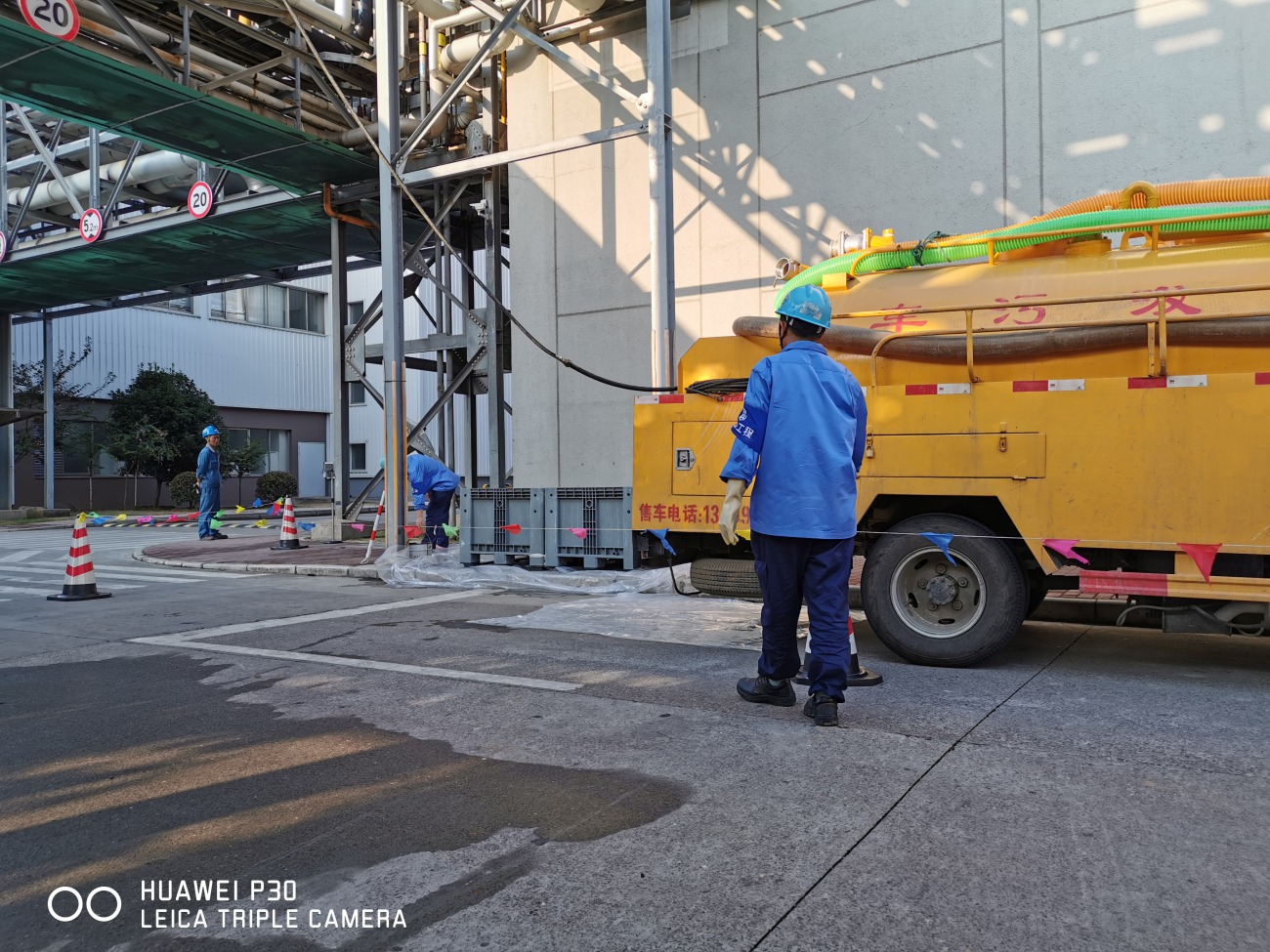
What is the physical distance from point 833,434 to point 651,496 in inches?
90.8

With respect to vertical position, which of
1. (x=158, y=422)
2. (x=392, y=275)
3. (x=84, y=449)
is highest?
(x=392, y=275)

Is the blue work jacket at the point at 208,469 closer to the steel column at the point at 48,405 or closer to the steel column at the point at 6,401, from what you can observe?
the steel column at the point at 48,405

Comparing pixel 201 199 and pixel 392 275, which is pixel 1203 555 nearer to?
pixel 392 275

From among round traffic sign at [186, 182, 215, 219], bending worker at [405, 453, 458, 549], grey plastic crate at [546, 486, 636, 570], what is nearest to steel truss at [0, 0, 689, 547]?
bending worker at [405, 453, 458, 549]

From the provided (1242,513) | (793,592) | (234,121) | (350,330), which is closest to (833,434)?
(793,592)

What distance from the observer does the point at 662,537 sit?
21.3 ft

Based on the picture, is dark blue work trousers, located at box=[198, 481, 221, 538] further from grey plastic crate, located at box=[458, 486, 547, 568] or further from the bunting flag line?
the bunting flag line

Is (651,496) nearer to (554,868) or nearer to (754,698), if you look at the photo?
(754,698)

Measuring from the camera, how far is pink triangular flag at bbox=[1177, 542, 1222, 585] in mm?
4973

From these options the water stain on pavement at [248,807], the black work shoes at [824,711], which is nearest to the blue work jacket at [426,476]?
the water stain on pavement at [248,807]

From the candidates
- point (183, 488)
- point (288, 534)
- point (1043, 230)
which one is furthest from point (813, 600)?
point (183, 488)

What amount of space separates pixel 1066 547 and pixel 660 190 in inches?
246

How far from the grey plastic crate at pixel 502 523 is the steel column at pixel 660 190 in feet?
6.21

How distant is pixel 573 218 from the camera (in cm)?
1281
